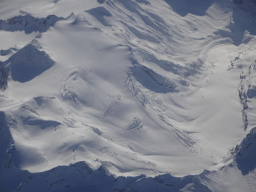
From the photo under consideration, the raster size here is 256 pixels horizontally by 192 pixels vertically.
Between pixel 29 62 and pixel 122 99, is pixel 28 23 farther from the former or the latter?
pixel 122 99

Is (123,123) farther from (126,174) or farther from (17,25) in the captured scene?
(17,25)

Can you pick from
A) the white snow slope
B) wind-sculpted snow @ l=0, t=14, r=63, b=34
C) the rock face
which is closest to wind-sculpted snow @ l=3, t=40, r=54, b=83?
the white snow slope

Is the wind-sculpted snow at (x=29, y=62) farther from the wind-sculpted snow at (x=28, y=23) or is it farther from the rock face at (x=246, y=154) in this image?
the rock face at (x=246, y=154)

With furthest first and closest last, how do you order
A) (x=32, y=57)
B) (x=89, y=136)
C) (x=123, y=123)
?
(x=32, y=57) < (x=123, y=123) < (x=89, y=136)

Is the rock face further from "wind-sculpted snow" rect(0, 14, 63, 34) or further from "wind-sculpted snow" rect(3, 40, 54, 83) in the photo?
"wind-sculpted snow" rect(0, 14, 63, 34)

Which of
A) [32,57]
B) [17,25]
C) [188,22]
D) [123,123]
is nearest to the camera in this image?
[123,123]

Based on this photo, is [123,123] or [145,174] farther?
[123,123]

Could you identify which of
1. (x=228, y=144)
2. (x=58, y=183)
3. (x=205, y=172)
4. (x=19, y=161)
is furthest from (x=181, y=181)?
(x=19, y=161)
